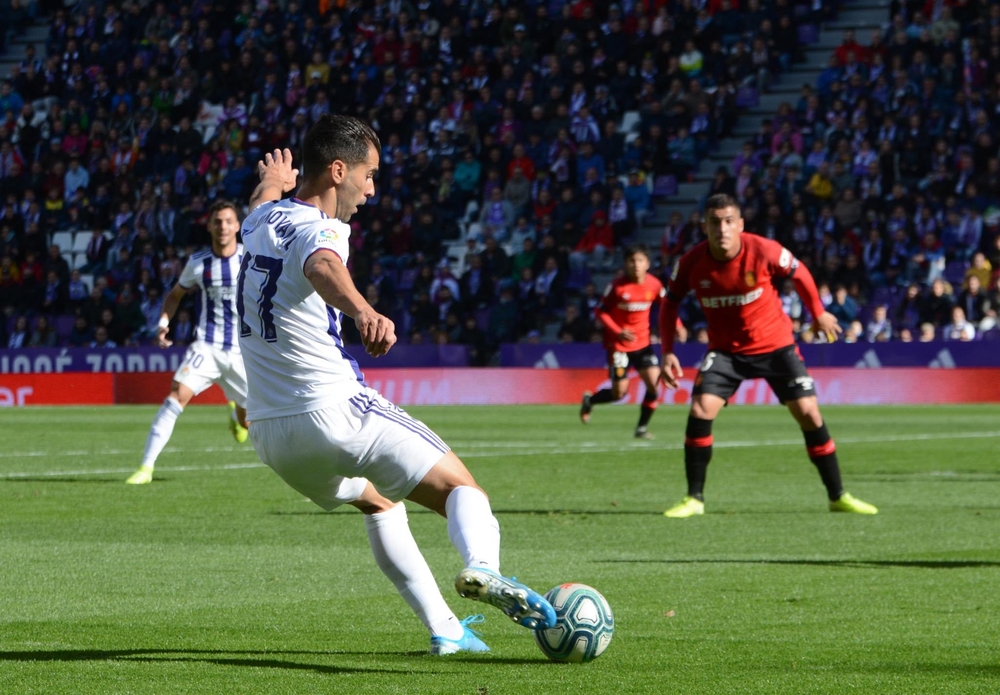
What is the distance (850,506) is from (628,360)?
9.17 meters

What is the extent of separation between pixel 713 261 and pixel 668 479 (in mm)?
3266

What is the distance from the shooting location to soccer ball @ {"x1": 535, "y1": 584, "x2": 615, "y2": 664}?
5363 millimetres

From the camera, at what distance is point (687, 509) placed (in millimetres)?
11031

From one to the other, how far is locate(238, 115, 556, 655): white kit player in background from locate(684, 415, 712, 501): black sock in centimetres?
586

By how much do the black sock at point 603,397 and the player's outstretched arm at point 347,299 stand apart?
15.9 m

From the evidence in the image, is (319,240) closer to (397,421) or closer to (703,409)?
(397,421)

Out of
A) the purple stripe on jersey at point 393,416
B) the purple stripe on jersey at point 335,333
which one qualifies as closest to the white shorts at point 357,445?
the purple stripe on jersey at point 393,416

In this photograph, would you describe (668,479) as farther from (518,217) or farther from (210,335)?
(518,217)

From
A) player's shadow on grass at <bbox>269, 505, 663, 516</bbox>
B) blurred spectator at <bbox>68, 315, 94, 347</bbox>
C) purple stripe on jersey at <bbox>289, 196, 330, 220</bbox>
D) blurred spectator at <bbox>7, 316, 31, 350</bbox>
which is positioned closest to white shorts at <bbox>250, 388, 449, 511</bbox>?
purple stripe on jersey at <bbox>289, 196, 330, 220</bbox>

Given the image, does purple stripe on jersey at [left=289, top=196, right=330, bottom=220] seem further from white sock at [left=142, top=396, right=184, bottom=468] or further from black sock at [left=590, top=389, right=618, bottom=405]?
black sock at [left=590, top=389, right=618, bottom=405]

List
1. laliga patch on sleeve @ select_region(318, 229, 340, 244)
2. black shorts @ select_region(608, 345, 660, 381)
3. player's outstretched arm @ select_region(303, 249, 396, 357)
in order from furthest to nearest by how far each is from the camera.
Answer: black shorts @ select_region(608, 345, 660, 381) < laliga patch on sleeve @ select_region(318, 229, 340, 244) < player's outstretched arm @ select_region(303, 249, 396, 357)

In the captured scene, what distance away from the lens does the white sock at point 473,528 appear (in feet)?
16.4

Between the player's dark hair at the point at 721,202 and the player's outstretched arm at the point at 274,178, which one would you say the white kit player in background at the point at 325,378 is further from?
the player's dark hair at the point at 721,202

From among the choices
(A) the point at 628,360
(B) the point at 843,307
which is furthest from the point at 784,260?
(B) the point at 843,307
